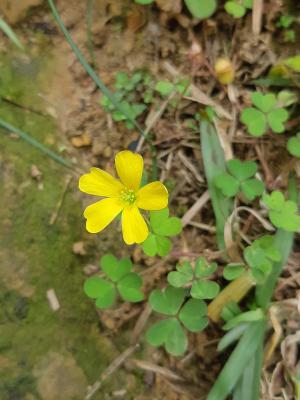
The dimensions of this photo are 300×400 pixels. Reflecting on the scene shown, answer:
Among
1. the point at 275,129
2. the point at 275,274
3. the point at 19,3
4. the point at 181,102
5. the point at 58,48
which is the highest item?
the point at 19,3

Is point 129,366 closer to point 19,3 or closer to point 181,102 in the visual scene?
point 181,102

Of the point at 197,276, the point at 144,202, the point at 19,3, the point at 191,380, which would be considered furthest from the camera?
the point at 19,3

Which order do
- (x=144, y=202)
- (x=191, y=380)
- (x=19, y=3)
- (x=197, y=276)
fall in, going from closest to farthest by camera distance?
(x=144, y=202), (x=197, y=276), (x=191, y=380), (x=19, y=3)

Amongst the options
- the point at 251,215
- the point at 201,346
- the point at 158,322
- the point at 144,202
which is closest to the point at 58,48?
the point at 144,202

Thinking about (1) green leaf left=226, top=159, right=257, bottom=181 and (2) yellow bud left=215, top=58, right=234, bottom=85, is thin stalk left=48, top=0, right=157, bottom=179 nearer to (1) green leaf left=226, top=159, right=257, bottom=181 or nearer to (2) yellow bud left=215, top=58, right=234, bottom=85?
(1) green leaf left=226, top=159, right=257, bottom=181

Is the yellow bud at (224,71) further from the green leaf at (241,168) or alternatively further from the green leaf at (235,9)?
the green leaf at (241,168)

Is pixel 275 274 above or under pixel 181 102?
under

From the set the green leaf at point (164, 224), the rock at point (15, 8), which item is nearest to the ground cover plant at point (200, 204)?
the green leaf at point (164, 224)

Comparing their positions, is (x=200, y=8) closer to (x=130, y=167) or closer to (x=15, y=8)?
(x=15, y=8)
